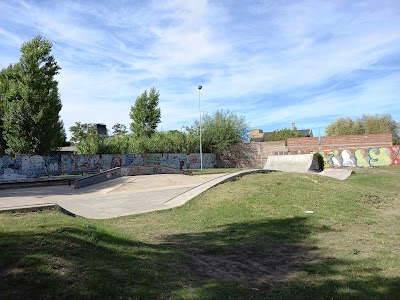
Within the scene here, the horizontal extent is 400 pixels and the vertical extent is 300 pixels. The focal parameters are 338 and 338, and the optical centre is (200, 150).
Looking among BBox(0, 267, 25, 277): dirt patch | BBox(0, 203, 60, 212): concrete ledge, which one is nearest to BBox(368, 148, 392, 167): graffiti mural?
BBox(0, 203, 60, 212): concrete ledge

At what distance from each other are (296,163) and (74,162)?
17532mm

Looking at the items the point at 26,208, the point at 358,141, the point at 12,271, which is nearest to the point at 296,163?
the point at 358,141

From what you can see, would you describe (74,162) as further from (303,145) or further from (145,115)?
(303,145)

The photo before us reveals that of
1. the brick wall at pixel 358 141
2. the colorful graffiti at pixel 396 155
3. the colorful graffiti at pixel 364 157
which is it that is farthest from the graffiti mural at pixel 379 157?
the brick wall at pixel 358 141

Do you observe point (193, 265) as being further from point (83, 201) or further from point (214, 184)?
point (83, 201)

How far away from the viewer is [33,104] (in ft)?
78.9

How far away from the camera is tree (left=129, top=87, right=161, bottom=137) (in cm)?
3903

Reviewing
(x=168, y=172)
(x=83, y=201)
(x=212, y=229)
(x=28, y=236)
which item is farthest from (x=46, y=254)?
(x=168, y=172)

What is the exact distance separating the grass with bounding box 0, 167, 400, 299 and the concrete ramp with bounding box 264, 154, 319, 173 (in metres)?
13.4

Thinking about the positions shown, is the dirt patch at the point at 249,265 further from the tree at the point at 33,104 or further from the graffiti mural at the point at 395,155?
the graffiti mural at the point at 395,155

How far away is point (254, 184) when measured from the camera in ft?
37.1

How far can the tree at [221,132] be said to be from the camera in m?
41.7

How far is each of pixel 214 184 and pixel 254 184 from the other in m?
1.35

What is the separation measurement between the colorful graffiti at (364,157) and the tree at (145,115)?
62.8ft
